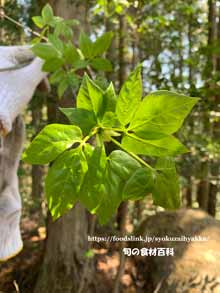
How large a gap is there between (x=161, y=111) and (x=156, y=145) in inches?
1.1

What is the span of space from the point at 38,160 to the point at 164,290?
204 cm

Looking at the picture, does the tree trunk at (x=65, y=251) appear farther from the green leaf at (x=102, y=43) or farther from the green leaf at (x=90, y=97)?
the green leaf at (x=90, y=97)

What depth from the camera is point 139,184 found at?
26 cm

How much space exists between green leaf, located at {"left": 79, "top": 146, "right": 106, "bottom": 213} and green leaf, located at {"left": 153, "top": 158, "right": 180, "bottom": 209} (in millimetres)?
47

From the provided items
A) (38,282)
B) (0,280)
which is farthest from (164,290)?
(0,280)

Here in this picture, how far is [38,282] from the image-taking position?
2.60 m

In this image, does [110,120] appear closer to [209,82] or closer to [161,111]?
[161,111]

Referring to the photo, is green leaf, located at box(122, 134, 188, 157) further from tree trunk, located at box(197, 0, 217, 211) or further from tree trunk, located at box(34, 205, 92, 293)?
tree trunk, located at box(34, 205, 92, 293)

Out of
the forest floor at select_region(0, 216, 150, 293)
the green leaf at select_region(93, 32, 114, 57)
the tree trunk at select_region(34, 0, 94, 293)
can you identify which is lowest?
the forest floor at select_region(0, 216, 150, 293)

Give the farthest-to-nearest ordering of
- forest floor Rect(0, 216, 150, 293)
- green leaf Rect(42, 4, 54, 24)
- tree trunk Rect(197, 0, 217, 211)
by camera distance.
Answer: forest floor Rect(0, 216, 150, 293)
tree trunk Rect(197, 0, 217, 211)
green leaf Rect(42, 4, 54, 24)

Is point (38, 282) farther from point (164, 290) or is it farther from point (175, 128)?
point (175, 128)

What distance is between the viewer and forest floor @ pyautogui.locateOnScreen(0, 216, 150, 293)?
2.69m

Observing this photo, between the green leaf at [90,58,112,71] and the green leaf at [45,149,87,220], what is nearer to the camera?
the green leaf at [45,149,87,220]

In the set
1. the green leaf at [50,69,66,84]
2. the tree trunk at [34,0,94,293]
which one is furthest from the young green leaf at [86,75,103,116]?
the tree trunk at [34,0,94,293]
